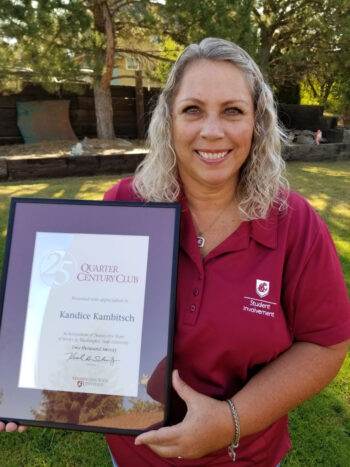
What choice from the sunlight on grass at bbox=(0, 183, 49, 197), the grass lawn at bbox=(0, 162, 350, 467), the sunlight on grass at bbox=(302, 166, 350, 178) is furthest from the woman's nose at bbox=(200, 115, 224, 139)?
the sunlight on grass at bbox=(302, 166, 350, 178)

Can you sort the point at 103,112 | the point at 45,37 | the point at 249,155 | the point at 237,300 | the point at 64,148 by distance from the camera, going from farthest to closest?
the point at 103,112 → the point at 64,148 → the point at 45,37 → the point at 249,155 → the point at 237,300

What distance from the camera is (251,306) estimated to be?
113 centimetres

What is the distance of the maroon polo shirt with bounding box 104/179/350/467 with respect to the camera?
1128mm

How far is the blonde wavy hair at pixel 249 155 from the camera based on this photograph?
4.13 feet

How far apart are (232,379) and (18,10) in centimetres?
710

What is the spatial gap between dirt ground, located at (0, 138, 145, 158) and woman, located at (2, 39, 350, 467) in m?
6.91

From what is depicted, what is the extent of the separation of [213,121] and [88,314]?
707 millimetres

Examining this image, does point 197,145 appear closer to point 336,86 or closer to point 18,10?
point 18,10

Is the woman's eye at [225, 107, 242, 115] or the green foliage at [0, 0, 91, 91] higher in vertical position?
the green foliage at [0, 0, 91, 91]

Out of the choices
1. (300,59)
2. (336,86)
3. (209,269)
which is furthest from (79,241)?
(336,86)

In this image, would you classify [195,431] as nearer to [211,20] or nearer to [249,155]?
[249,155]

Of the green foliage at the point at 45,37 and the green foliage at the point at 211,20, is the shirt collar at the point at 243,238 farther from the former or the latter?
the green foliage at the point at 211,20

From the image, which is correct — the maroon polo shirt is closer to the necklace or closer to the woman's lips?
the necklace

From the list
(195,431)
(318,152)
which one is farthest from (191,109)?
(318,152)
